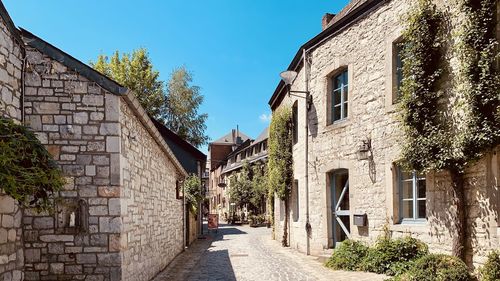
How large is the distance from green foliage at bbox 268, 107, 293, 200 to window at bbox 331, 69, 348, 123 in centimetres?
319

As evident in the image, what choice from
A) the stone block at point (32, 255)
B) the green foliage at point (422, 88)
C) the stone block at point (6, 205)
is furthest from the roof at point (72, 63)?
the green foliage at point (422, 88)

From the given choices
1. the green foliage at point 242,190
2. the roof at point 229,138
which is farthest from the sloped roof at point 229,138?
the green foliage at point 242,190

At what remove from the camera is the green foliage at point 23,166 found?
373 cm

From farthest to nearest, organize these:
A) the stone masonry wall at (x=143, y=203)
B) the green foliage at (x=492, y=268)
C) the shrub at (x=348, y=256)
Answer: the shrub at (x=348, y=256), the stone masonry wall at (x=143, y=203), the green foliage at (x=492, y=268)

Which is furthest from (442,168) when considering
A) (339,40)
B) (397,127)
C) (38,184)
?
(38,184)

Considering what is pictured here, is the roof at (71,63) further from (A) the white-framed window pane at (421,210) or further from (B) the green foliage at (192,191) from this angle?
(B) the green foliage at (192,191)

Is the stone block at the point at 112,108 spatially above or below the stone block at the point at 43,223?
above

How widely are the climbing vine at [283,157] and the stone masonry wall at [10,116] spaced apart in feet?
31.4

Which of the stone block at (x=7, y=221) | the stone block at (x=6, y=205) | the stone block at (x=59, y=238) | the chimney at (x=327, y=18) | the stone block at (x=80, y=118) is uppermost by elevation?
the chimney at (x=327, y=18)

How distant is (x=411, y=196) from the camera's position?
27.1 ft

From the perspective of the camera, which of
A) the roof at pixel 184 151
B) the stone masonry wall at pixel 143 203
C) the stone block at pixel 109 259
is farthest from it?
the roof at pixel 184 151

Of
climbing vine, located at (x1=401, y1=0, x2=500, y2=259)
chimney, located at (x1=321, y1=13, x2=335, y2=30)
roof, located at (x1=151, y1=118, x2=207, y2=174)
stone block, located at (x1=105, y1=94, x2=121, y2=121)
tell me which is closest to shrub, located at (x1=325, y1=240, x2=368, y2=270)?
→ climbing vine, located at (x1=401, y1=0, x2=500, y2=259)

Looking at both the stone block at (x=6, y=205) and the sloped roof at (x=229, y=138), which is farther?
the sloped roof at (x=229, y=138)

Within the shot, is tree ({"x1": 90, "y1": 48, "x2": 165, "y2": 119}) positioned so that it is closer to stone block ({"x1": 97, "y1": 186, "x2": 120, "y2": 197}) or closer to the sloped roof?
stone block ({"x1": 97, "y1": 186, "x2": 120, "y2": 197})
